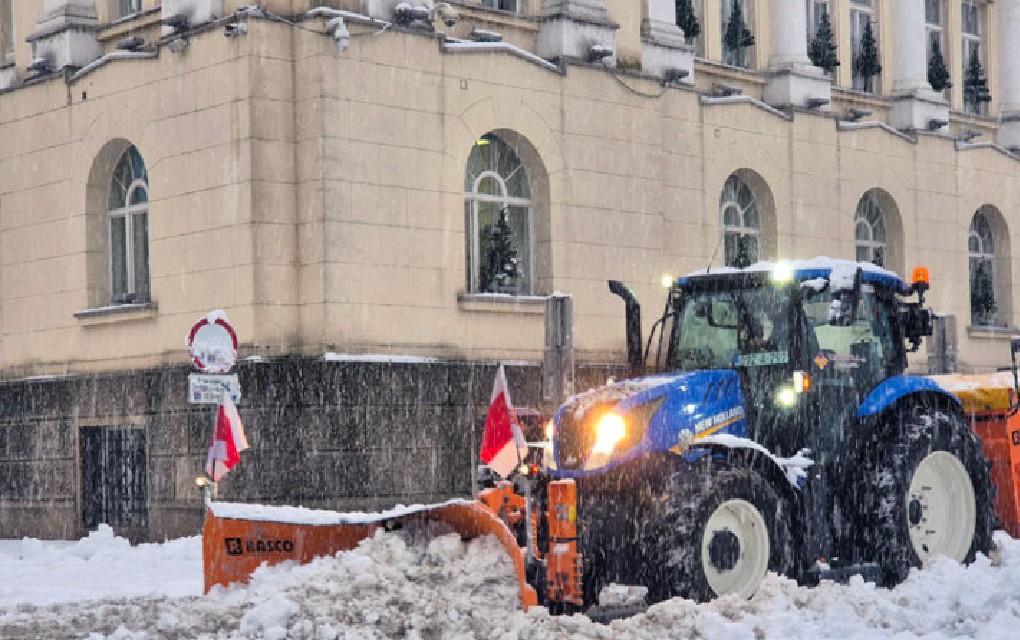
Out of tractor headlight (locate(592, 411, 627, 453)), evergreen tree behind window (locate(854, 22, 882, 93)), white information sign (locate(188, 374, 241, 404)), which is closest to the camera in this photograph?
tractor headlight (locate(592, 411, 627, 453))

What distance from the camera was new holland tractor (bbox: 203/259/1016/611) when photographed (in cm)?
1223

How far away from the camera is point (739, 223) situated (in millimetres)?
27750

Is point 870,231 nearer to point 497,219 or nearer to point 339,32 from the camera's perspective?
point 497,219

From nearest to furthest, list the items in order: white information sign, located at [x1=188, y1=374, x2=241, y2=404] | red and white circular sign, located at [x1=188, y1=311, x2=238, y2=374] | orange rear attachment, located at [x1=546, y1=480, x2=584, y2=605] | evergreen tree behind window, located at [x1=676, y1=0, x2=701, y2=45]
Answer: orange rear attachment, located at [x1=546, y1=480, x2=584, y2=605] → white information sign, located at [x1=188, y1=374, x2=241, y2=404] → red and white circular sign, located at [x1=188, y1=311, x2=238, y2=374] → evergreen tree behind window, located at [x1=676, y1=0, x2=701, y2=45]

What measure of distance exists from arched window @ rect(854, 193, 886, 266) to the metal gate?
42.5 feet

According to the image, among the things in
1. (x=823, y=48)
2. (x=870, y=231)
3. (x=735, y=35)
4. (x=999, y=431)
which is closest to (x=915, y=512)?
(x=999, y=431)

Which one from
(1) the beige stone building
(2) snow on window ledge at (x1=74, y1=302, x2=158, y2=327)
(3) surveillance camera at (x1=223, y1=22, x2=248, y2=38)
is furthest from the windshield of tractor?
(2) snow on window ledge at (x1=74, y1=302, x2=158, y2=327)

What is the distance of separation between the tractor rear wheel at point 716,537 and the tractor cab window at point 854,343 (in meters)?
1.56

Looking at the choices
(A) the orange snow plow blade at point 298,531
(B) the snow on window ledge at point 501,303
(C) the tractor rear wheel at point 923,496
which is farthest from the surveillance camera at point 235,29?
(C) the tractor rear wheel at point 923,496

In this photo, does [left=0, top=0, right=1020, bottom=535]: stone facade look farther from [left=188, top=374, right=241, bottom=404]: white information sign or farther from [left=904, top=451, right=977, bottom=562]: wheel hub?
[left=904, top=451, right=977, bottom=562]: wheel hub

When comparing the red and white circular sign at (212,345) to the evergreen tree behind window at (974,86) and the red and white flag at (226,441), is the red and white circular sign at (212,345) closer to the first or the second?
the red and white flag at (226,441)

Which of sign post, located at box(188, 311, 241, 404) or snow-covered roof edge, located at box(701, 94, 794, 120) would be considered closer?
sign post, located at box(188, 311, 241, 404)

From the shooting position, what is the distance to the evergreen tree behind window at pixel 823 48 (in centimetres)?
2983

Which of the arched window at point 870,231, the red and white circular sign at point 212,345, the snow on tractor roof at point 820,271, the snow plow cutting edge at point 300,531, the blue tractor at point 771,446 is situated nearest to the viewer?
the snow plow cutting edge at point 300,531
